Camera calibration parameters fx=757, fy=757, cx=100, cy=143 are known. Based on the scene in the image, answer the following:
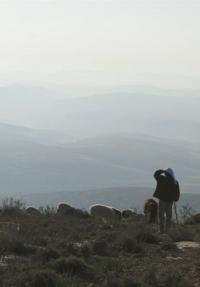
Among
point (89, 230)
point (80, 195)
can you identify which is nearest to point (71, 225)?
point (89, 230)

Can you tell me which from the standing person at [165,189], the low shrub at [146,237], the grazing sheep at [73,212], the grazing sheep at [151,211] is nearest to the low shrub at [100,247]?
the low shrub at [146,237]

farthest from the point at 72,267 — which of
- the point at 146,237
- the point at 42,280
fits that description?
the point at 146,237

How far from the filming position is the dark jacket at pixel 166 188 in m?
17.7

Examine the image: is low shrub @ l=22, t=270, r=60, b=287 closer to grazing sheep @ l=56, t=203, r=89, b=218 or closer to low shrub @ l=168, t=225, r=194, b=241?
low shrub @ l=168, t=225, r=194, b=241

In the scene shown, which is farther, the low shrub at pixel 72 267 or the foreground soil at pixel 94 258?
the low shrub at pixel 72 267

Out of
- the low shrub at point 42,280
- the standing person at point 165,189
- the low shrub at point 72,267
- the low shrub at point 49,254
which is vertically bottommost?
the low shrub at point 42,280

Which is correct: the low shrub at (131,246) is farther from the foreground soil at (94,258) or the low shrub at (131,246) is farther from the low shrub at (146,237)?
the low shrub at (146,237)

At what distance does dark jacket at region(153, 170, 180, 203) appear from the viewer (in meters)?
17.7

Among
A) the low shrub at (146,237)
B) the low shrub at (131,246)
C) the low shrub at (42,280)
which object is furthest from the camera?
the low shrub at (146,237)

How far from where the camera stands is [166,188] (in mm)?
17672

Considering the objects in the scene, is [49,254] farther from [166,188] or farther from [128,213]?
[128,213]

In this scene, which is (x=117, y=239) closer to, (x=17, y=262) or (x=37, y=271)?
(x=17, y=262)

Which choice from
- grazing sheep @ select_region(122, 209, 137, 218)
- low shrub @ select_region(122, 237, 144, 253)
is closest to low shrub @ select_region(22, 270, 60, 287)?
low shrub @ select_region(122, 237, 144, 253)

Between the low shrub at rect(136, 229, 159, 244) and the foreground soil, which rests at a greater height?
the low shrub at rect(136, 229, 159, 244)
